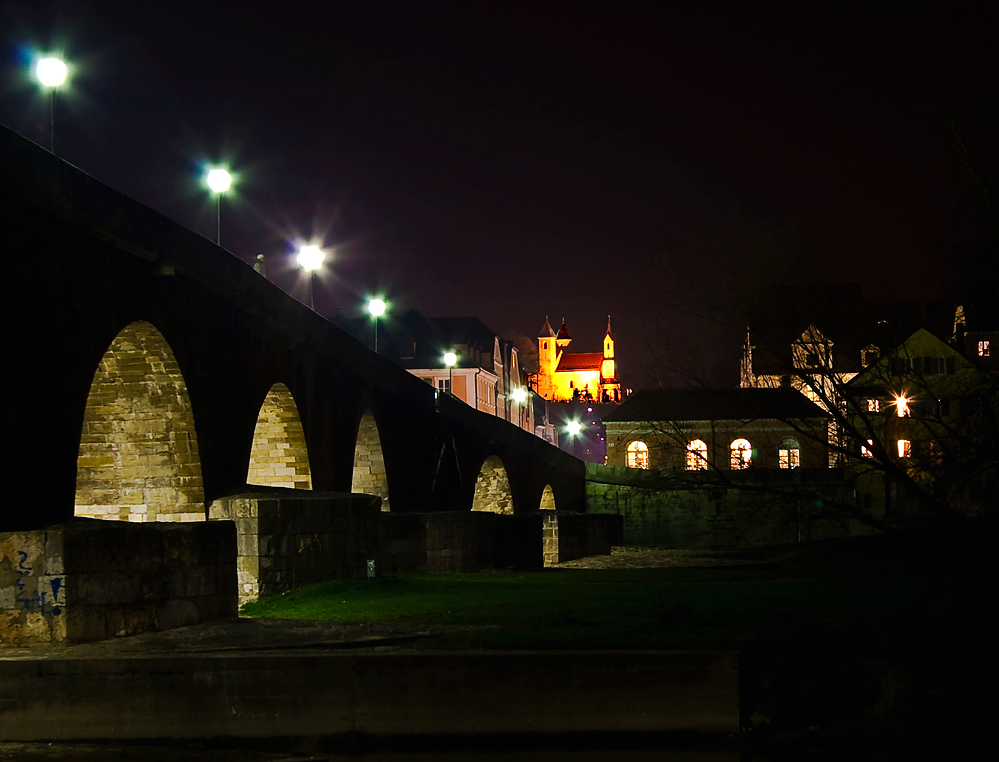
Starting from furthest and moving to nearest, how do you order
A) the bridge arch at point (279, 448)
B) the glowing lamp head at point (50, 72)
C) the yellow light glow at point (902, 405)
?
the bridge arch at point (279, 448), the yellow light glow at point (902, 405), the glowing lamp head at point (50, 72)

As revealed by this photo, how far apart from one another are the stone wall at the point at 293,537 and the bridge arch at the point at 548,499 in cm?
3101

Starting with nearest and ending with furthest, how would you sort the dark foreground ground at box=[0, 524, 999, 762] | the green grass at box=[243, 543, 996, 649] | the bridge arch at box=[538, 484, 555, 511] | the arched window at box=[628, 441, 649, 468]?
the dark foreground ground at box=[0, 524, 999, 762]
the green grass at box=[243, 543, 996, 649]
the bridge arch at box=[538, 484, 555, 511]
the arched window at box=[628, 441, 649, 468]

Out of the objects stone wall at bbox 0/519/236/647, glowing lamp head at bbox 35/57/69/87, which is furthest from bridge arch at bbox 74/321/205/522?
stone wall at bbox 0/519/236/647

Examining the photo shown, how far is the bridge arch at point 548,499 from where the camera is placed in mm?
49350

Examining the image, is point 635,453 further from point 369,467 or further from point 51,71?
point 51,71

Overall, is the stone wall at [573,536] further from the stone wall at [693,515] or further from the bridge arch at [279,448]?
the stone wall at [693,515]

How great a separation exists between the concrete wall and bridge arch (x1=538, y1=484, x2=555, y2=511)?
38.5 metres

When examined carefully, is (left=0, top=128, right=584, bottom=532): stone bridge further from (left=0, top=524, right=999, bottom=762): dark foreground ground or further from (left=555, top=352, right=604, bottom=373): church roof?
(left=555, top=352, right=604, bottom=373): church roof

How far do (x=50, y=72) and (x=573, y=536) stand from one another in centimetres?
2577

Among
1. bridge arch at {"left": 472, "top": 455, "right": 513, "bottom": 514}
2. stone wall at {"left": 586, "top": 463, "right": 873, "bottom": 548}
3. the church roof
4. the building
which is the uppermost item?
the church roof

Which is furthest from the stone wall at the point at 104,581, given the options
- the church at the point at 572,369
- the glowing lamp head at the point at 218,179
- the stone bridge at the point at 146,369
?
the church at the point at 572,369

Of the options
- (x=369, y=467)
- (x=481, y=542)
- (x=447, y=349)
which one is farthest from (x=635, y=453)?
(x=481, y=542)

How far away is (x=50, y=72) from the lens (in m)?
14.1

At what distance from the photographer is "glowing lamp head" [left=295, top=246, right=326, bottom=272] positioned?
943 inches
